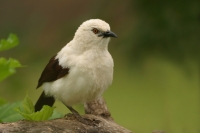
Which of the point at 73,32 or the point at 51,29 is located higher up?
the point at 51,29

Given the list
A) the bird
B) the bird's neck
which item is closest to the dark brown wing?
the bird

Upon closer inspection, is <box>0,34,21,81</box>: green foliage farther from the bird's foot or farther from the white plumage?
the bird's foot

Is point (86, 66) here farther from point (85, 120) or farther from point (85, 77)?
point (85, 120)

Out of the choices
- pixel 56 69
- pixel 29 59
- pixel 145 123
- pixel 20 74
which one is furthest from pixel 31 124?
pixel 145 123

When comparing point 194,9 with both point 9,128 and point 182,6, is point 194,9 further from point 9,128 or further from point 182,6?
point 9,128

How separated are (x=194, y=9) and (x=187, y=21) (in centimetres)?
6

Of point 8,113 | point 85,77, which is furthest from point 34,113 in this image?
point 8,113

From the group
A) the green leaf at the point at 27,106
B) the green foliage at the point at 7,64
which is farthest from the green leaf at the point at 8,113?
the green leaf at the point at 27,106

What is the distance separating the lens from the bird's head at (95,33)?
210cm

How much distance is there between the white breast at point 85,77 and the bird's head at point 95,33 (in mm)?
43

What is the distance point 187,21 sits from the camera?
7.33 ft

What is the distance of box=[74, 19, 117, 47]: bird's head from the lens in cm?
210

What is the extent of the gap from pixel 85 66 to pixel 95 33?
150 mm

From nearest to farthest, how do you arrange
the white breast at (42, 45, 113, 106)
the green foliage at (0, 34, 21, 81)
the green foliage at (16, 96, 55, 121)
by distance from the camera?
the green foliage at (16, 96, 55, 121)
the white breast at (42, 45, 113, 106)
the green foliage at (0, 34, 21, 81)
